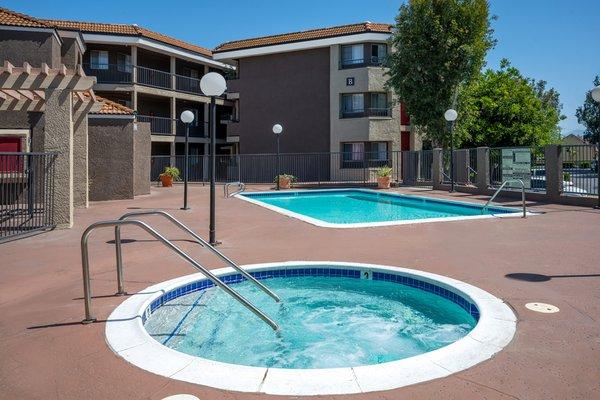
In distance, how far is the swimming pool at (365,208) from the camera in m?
13.9

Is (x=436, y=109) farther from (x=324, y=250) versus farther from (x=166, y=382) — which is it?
(x=166, y=382)

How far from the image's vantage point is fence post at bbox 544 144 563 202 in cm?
1597

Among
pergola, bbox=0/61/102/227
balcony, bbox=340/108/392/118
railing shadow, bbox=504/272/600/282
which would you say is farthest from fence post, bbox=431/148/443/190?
railing shadow, bbox=504/272/600/282

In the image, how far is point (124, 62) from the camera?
113ft

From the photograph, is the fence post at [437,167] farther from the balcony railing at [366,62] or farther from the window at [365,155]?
the balcony railing at [366,62]

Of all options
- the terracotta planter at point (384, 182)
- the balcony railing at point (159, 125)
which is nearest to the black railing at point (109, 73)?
the balcony railing at point (159, 125)

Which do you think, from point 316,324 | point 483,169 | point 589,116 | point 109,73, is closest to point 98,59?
point 109,73

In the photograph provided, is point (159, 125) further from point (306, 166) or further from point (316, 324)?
point (316, 324)

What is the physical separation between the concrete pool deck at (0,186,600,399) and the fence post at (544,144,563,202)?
262cm

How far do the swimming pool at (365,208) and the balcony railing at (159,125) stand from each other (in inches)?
568

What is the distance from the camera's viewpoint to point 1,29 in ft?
51.0

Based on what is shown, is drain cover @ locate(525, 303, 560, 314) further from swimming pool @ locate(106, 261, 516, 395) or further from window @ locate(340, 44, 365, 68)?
window @ locate(340, 44, 365, 68)

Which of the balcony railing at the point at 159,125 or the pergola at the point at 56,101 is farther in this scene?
the balcony railing at the point at 159,125

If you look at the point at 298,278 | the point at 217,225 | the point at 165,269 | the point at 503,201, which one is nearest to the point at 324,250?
the point at 298,278
